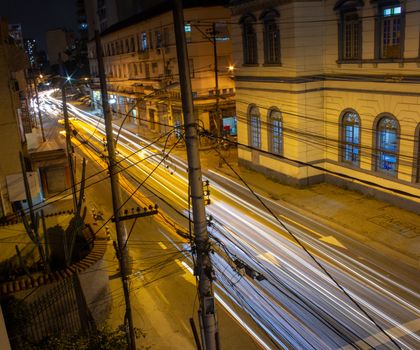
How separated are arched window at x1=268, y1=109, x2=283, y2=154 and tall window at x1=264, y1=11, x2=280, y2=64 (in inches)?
111

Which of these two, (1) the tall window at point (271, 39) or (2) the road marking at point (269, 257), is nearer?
(2) the road marking at point (269, 257)

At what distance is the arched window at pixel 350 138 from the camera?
21502 mm

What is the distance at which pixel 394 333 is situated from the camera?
1109 cm

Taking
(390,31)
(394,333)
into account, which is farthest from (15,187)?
(390,31)

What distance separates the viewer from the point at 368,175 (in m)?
21.0

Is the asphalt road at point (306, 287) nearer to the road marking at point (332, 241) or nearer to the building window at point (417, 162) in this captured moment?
the road marking at point (332, 241)

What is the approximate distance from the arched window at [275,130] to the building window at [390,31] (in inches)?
259

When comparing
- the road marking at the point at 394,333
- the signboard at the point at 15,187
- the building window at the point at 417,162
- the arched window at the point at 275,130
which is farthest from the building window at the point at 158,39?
the road marking at the point at 394,333

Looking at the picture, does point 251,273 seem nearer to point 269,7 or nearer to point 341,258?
point 341,258

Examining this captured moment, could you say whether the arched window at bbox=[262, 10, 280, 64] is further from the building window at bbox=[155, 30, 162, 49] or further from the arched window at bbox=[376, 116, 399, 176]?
the building window at bbox=[155, 30, 162, 49]

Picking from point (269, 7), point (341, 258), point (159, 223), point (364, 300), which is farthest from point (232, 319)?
point (269, 7)

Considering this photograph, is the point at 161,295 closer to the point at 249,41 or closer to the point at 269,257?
the point at 269,257

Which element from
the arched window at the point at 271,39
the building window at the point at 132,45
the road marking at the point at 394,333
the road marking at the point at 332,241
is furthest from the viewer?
the building window at the point at 132,45

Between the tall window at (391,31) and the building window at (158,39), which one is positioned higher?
the building window at (158,39)
